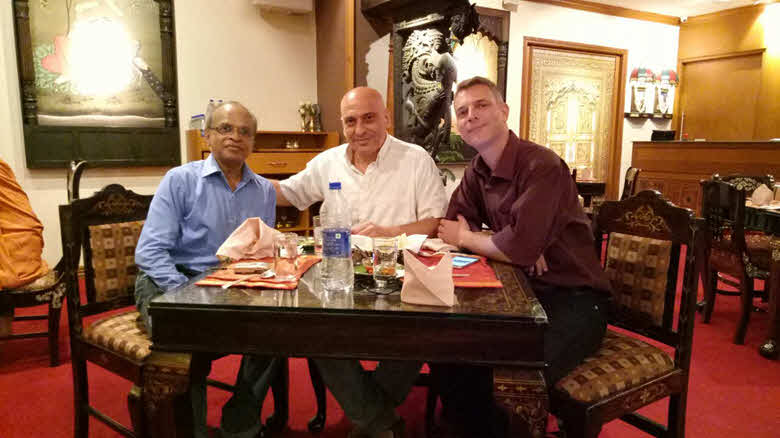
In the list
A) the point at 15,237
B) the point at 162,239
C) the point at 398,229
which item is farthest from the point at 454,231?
the point at 15,237

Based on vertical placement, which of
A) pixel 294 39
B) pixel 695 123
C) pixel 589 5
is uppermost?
pixel 589 5

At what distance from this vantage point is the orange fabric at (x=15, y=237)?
8.79 ft

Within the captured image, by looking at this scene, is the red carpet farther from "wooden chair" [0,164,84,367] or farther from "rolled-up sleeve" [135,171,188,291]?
"rolled-up sleeve" [135,171,188,291]

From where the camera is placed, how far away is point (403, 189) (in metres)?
2.35

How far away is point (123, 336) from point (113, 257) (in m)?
0.39

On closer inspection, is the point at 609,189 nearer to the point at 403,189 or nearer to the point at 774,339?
the point at 774,339

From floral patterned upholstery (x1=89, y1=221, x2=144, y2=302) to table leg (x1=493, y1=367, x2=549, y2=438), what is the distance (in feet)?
5.28

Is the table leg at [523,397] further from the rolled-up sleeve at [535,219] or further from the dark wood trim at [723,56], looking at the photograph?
the dark wood trim at [723,56]

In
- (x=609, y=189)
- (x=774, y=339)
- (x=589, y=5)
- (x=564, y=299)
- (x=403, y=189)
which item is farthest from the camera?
(x=609, y=189)

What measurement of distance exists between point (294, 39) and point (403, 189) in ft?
11.2

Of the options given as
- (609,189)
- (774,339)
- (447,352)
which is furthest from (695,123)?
(447,352)

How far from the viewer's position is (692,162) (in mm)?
6793

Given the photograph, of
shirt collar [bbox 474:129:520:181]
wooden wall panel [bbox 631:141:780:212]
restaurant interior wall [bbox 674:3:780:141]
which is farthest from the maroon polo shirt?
restaurant interior wall [bbox 674:3:780:141]

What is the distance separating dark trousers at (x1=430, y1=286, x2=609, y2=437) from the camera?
156cm
